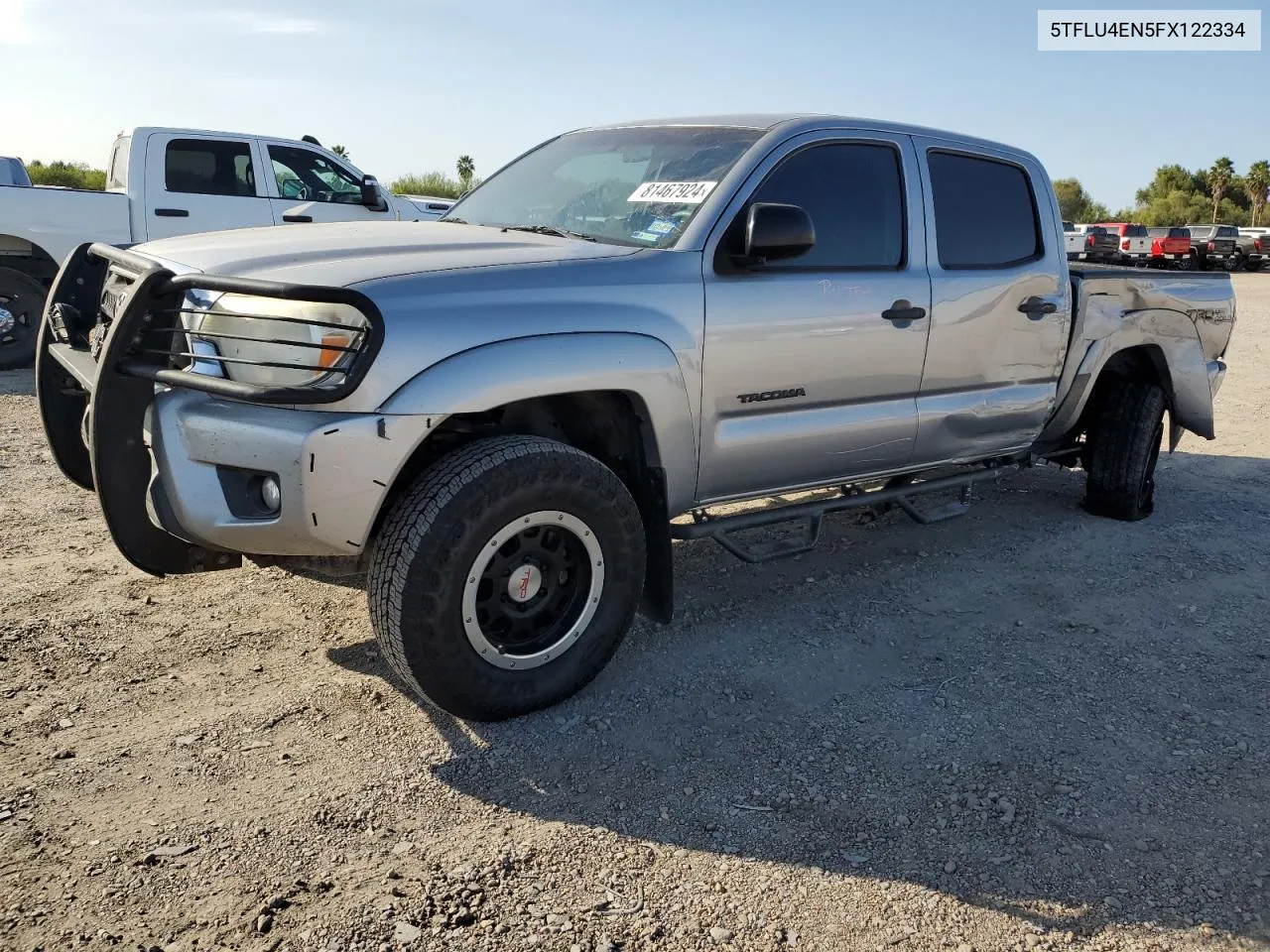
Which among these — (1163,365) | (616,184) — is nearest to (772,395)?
(616,184)

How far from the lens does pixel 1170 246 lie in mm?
34656

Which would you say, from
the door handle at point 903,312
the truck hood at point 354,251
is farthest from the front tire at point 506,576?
the door handle at point 903,312

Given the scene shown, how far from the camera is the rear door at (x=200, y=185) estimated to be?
379 inches

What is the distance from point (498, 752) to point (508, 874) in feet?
1.97

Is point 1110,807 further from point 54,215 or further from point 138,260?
point 54,215

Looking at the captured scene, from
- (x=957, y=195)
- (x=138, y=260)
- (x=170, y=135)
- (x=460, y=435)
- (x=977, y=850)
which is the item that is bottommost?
(x=977, y=850)

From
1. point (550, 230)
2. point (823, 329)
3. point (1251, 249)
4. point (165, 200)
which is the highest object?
point (1251, 249)

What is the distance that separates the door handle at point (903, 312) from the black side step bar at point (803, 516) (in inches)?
30.2

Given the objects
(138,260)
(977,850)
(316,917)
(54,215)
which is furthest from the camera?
(54,215)

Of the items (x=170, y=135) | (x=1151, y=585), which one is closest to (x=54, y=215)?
(x=170, y=135)

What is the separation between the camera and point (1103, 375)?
5926 mm

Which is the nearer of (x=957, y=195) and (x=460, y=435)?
(x=460, y=435)

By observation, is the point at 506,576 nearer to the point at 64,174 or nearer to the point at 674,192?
the point at 674,192

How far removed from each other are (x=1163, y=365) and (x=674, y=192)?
3.31m
